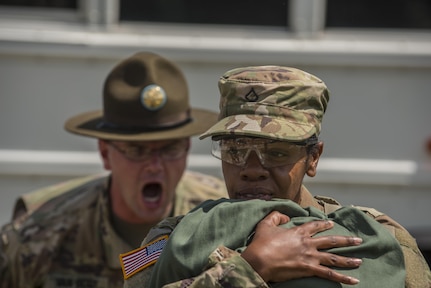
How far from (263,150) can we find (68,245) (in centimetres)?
282

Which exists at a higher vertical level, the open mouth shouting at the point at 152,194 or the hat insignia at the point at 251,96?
the hat insignia at the point at 251,96

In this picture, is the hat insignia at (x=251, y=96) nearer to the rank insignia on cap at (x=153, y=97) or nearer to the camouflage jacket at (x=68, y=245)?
the camouflage jacket at (x=68, y=245)

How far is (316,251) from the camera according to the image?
2.92 m

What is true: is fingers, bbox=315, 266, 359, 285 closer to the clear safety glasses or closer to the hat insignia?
the clear safety glasses

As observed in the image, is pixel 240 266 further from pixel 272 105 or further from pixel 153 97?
pixel 153 97

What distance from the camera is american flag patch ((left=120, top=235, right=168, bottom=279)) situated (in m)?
3.16

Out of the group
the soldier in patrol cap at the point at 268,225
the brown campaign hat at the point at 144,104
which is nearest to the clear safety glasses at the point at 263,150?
the soldier in patrol cap at the point at 268,225

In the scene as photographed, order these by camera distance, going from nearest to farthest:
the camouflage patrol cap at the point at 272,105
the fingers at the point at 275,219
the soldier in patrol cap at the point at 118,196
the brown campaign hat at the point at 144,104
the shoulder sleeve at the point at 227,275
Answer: the shoulder sleeve at the point at 227,275 < the fingers at the point at 275,219 < the camouflage patrol cap at the point at 272,105 < the soldier in patrol cap at the point at 118,196 < the brown campaign hat at the point at 144,104

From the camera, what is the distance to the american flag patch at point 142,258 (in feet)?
10.4

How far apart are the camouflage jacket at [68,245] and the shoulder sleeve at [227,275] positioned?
2.80 m

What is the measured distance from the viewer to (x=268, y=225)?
2.94 metres

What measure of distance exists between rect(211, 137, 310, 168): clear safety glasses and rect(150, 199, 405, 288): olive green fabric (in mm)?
165

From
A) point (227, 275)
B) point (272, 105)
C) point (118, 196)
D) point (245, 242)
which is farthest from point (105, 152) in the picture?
point (227, 275)

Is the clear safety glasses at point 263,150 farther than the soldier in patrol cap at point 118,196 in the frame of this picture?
No
